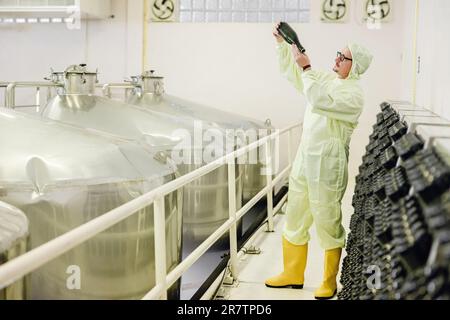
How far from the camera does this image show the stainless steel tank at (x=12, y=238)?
5.57 feet

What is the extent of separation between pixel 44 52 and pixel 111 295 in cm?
530

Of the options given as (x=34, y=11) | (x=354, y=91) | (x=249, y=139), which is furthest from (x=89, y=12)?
(x=354, y=91)

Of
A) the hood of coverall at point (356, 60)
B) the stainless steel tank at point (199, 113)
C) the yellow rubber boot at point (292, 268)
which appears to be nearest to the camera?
the hood of coverall at point (356, 60)

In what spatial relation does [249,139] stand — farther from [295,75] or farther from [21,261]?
[21,261]

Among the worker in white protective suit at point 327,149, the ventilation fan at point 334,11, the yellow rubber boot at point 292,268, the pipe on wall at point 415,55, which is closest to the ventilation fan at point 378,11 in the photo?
the ventilation fan at point 334,11

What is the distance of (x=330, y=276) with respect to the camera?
294 centimetres

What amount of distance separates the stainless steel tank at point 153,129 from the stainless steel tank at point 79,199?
0.66 m

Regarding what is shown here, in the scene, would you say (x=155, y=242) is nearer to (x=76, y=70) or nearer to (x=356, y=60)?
(x=356, y=60)

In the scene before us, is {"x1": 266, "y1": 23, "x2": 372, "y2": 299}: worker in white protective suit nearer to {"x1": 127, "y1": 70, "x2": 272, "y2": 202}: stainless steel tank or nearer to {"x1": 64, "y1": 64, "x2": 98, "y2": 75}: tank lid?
{"x1": 64, "y1": 64, "x2": 98, "y2": 75}: tank lid

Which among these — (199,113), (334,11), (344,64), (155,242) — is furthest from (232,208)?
(334,11)

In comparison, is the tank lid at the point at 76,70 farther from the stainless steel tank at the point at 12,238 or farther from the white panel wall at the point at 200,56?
the white panel wall at the point at 200,56

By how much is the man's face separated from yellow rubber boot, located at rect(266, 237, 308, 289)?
904mm

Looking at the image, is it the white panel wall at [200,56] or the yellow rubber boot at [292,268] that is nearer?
the yellow rubber boot at [292,268]
